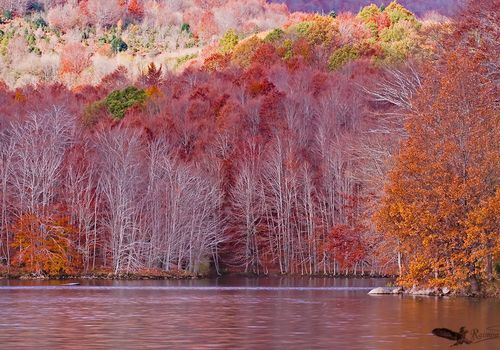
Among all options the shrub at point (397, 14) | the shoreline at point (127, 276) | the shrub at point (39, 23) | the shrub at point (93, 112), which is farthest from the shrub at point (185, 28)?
the shoreline at point (127, 276)

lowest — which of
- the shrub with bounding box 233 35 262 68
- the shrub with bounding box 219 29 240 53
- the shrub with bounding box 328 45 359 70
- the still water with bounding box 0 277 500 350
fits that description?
the still water with bounding box 0 277 500 350

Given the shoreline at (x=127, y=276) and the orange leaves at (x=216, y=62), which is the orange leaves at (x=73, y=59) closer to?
the orange leaves at (x=216, y=62)

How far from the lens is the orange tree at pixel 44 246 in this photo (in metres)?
68.6

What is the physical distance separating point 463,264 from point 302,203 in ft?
127

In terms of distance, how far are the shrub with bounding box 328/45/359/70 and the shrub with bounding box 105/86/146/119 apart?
92.3ft

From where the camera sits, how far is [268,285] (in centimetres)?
6016

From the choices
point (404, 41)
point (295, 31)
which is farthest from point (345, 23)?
point (404, 41)

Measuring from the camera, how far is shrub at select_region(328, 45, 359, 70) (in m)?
125

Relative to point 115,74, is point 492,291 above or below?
below

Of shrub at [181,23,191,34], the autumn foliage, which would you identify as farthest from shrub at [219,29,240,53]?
the autumn foliage

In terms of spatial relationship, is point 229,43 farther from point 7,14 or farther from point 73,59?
point 7,14

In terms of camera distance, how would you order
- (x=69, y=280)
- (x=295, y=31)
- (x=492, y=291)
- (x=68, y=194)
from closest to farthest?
(x=492, y=291) < (x=69, y=280) < (x=68, y=194) < (x=295, y=31)

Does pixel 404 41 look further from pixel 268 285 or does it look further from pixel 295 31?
pixel 268 285

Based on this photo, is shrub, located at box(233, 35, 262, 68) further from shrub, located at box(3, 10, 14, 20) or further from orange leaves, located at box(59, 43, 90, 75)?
shrub, located at box(3, 10, 14, 20)
